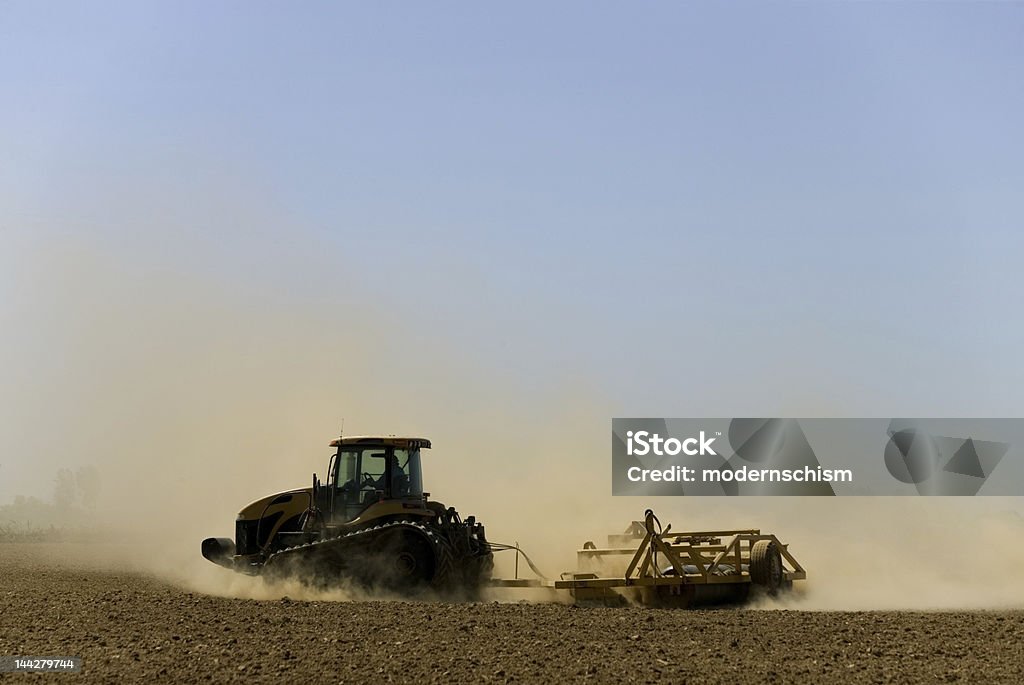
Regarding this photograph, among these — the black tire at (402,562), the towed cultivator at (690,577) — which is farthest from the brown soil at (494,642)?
the black tire at (402,562)

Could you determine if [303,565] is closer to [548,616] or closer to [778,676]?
[548,616]

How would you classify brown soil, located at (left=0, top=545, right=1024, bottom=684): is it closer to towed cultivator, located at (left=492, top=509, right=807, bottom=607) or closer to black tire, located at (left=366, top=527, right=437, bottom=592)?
towed cultivator, located at (left=492, top=509, right=807, bottom=607)

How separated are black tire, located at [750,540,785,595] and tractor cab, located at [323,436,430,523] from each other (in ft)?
22.3

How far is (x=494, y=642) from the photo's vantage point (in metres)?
13.8

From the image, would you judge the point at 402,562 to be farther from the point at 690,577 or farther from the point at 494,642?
the point at 494,642

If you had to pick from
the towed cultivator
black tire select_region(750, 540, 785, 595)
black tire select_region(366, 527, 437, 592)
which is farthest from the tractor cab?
black tire select_region(750, 540, 785, 595)

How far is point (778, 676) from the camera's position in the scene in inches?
474

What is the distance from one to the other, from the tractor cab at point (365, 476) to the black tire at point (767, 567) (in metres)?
6.79

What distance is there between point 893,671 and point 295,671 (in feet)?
23.5

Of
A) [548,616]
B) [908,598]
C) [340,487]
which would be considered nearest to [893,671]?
[548,616]

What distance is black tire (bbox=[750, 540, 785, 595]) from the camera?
60.2 ft

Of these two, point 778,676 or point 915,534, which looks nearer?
point 778,676

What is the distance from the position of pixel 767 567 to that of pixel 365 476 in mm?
8049

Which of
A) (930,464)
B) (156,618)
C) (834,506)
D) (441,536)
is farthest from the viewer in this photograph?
(930,464)
